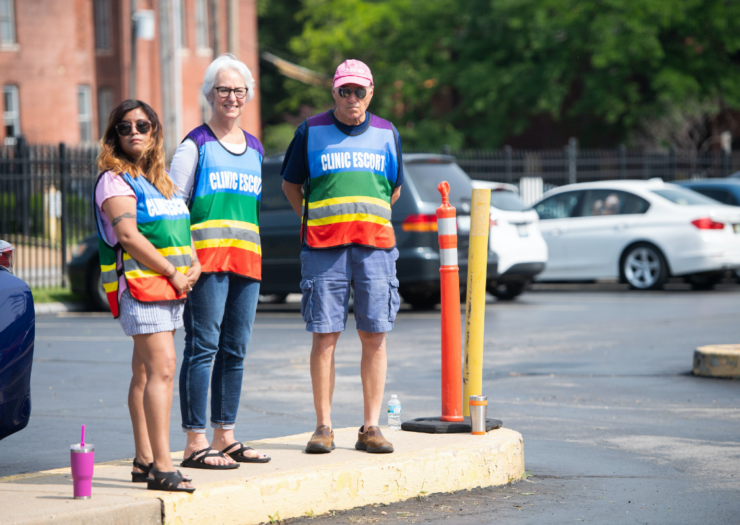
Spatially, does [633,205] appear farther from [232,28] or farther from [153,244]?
[153,244]

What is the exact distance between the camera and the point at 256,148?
16.0 feet

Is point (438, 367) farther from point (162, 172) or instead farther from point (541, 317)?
point (162, 172)

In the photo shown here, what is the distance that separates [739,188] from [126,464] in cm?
1393

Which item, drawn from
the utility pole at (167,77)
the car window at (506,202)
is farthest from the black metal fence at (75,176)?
the car window at (506,202)

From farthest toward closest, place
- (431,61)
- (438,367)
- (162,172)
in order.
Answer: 1. (431,61)
2. (438,367)
3. (162,172)

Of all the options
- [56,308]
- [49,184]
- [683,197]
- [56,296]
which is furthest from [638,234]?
[49,184]

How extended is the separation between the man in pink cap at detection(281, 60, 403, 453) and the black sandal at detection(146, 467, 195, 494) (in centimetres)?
89

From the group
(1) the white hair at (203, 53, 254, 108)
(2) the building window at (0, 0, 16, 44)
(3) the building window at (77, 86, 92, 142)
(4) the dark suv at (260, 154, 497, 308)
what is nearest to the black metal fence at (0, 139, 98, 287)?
(4) the dark suv at (260, 154, 497, 308)

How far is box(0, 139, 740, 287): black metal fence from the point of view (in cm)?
1711

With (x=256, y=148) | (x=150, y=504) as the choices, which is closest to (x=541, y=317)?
A: (x=256, y=148)

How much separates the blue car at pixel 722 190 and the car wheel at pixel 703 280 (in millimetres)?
1400

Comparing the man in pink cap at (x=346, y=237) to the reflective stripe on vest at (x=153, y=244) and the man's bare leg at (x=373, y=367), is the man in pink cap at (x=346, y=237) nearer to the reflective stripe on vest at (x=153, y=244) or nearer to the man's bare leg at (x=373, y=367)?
the man's bare leg at (x=373, y=367)

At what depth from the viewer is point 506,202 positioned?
13.8 metres

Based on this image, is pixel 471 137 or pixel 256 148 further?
pixel 471 137
